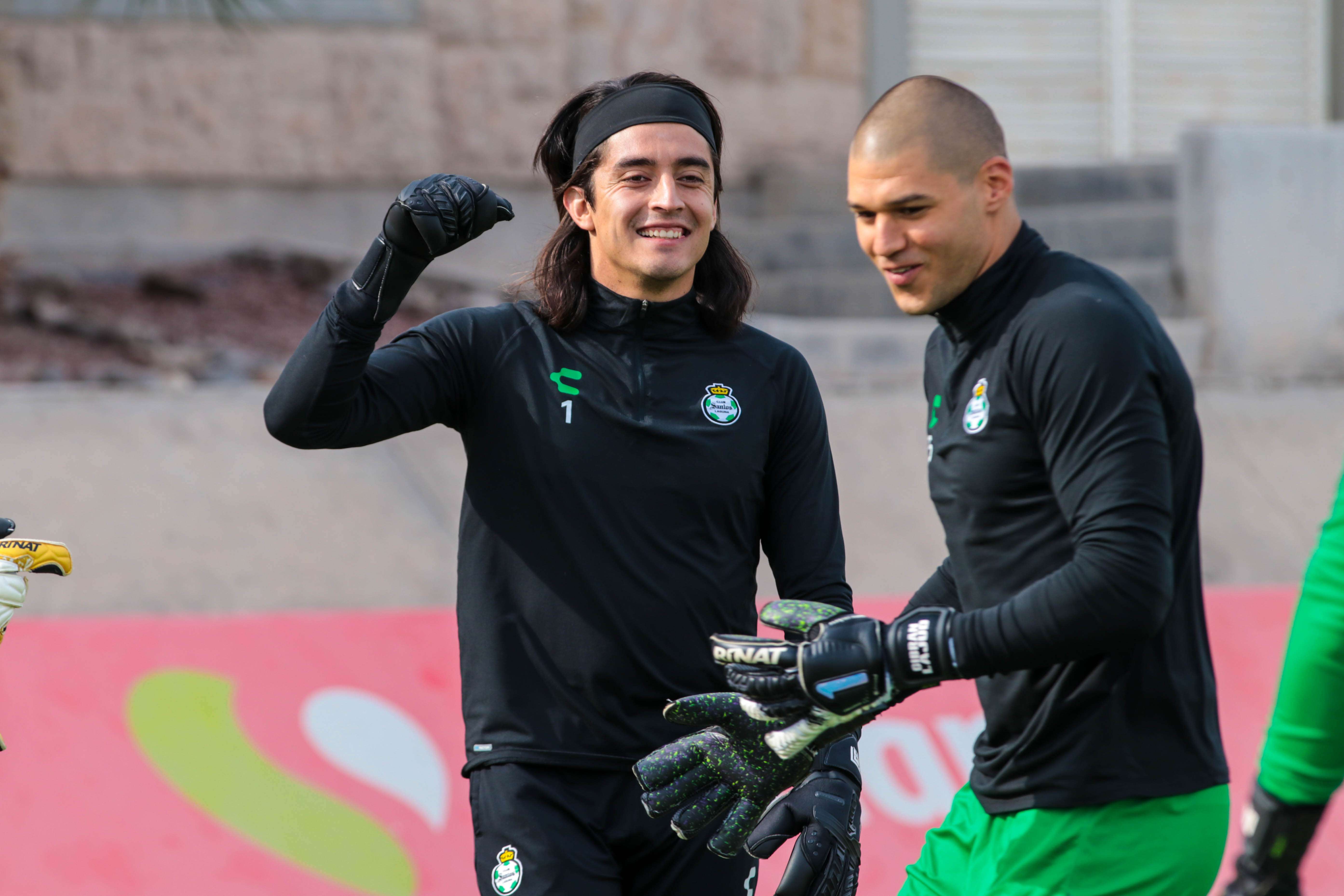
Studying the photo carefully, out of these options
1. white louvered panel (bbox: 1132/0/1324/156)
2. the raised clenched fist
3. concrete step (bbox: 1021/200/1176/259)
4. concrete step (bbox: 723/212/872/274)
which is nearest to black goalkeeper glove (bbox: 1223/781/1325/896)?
the raised clenched fist

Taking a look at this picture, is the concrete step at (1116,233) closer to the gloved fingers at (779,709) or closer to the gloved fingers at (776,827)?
the gloved fingers at (776,827)

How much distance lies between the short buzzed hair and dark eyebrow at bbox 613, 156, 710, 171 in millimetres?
701

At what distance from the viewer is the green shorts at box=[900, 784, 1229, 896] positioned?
96.2 inches

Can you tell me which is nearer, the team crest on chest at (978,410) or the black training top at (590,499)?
the team crest on chest at (978,410)

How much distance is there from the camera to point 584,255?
338cm

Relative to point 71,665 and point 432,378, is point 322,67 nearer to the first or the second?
point 71,665

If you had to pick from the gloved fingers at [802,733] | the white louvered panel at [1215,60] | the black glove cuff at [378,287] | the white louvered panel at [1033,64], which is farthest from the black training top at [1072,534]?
the white louvered panel at [1215,60]

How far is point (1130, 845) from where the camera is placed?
2.44m

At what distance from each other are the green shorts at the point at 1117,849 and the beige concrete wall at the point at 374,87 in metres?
7.75

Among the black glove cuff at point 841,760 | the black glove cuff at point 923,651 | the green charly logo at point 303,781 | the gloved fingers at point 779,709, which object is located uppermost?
the black glove cuff at point 923,651

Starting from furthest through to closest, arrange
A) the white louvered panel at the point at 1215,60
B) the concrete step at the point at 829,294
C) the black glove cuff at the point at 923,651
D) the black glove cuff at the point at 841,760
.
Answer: the white louvered panel at the point at 1215,60
the concrete step at the point at 829,294
the black glove cuff at the point at 841,760
the black glove cuff at the point at 923,651

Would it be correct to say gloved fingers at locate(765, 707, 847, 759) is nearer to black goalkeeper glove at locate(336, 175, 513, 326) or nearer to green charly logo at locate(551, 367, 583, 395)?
green charly logo at locate(551, 367, 583, 395)

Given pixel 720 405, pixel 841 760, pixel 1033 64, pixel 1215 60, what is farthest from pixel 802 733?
pixel 1215 60

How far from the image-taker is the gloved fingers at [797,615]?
2574 millimetres
